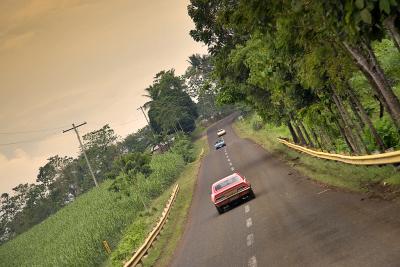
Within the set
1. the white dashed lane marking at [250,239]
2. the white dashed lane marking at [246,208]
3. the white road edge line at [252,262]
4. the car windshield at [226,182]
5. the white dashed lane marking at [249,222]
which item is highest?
the car windshield at [226,182]

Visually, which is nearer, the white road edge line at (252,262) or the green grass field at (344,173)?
the white road edge line at (252,262)

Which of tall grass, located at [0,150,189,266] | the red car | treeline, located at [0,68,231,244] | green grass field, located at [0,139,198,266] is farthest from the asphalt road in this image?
treeline, located at [0,68,231,244]

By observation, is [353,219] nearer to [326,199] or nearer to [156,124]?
[326,199]

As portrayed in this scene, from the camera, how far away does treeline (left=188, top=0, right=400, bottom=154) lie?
781cm

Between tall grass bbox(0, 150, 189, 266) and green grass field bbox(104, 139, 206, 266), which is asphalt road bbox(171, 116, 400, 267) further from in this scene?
tall grass bbox(0, 150, 189, 266)

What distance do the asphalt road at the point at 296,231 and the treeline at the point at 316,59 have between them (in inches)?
95.4

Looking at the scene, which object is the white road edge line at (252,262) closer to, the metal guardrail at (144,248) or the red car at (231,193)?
the metal guardrail at (144,248)

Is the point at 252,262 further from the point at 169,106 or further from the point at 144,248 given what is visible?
the point at 169,106

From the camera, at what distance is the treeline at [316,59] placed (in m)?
7.81

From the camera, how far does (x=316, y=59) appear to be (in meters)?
12.2

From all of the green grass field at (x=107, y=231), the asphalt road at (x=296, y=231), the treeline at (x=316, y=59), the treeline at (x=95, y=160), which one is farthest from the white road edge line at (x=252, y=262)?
the treeline at (x=95, y=160)

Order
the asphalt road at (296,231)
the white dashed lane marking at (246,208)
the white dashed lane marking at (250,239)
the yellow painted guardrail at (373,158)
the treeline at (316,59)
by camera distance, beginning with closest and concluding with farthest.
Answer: the treeline at (316,59), the asphalt road at (296,231), the yellow painted guardrail at (373,158), the white dashed lane marking at (250,239), the white dashed lane marking at (246,208)

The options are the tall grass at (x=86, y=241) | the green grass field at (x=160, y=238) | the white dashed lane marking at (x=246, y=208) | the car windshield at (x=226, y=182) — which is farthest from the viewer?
the tall grass at (x=86, y=241)

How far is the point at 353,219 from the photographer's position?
1071cm
